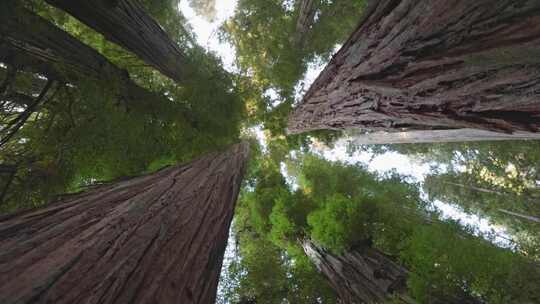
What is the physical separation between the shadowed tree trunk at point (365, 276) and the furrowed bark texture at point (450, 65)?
3166mm

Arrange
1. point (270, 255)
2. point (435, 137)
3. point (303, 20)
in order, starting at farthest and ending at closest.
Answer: point (303, 20)
point (270, 255)
point (435, 137)

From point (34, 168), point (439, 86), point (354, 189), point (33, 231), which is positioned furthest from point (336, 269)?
point (33, 231)

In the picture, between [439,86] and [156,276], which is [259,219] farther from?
[156,276]

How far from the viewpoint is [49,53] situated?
161 inches

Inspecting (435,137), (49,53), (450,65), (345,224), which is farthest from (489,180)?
(49,53)

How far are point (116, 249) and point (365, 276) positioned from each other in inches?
236

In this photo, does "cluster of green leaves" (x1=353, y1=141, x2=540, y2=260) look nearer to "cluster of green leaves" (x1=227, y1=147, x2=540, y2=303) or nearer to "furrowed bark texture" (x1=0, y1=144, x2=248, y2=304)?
"cluster of green leaves" (x1=227, y1=147, x2=540, y2=303)

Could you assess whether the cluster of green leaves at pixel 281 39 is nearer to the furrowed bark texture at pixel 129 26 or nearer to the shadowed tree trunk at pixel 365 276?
the furrowed bark texture at pixel 129 26

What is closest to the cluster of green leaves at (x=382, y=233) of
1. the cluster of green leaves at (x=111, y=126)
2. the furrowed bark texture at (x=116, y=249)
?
the cluster of green leaves at (x=111, y=126)

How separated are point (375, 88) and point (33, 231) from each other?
352 centimetres

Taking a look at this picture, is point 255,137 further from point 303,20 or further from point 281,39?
point 303,20

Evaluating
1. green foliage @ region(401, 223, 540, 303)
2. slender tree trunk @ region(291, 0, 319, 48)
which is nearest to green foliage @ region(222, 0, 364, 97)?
slender tree trunk @ region(291, 0, 319, 48)

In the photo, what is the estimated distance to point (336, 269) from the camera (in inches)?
285

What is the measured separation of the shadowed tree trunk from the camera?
569 cm
